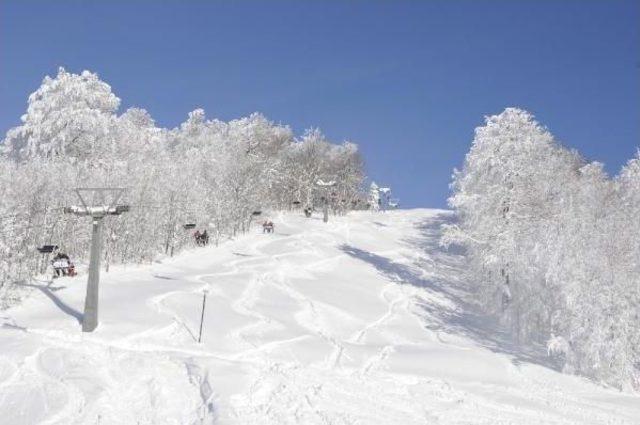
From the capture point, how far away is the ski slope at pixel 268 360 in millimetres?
12641

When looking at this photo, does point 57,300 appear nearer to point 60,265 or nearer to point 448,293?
point 60,265

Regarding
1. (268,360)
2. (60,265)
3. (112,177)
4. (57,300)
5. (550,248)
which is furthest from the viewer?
(112,177)

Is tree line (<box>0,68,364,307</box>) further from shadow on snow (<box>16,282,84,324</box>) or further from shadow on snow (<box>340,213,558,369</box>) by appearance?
shadow on snow (<box>340,213,558,369</box>)

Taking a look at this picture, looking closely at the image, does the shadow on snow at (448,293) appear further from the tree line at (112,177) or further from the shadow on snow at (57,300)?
the shadow on snow at (57,300)

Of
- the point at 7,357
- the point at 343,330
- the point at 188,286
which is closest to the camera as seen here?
the point at 7,357

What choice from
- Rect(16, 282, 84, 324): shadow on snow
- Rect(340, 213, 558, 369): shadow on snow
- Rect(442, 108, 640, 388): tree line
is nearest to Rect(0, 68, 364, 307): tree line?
Rect(16, 282, 84, 324): shadow on snow

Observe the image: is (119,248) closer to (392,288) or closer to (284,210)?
(392,288)

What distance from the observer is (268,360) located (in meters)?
16.7

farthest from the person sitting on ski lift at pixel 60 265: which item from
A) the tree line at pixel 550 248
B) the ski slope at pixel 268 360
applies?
the tree line at pixel 550 248

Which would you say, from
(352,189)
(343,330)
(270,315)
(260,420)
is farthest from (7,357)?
(352,189)

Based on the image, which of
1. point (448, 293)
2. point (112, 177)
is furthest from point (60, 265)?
point (448, 293)

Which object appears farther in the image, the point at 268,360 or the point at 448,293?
the point at 448,293

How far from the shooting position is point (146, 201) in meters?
34.7

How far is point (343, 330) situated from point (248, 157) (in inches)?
1271
